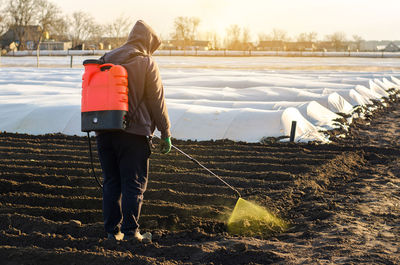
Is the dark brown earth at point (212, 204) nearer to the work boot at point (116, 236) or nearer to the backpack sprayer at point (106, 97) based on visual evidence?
the work boot at point (116, 236)

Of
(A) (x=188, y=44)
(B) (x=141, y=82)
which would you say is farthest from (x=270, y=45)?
(B) (x=141, y=82)

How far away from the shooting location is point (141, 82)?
3.55 m

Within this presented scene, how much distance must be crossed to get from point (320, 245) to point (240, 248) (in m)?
0.72

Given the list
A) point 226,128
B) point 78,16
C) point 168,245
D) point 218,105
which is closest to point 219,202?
point 168,245

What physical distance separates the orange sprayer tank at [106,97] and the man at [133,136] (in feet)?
0.35

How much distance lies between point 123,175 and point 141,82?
0.68m

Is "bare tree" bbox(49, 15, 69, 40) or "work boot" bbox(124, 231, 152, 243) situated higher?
"bare tree" bbox(49, 15, 69, 40)

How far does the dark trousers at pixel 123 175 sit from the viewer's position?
11.7 feet

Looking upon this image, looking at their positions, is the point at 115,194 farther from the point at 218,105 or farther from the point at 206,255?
the point at 218,105

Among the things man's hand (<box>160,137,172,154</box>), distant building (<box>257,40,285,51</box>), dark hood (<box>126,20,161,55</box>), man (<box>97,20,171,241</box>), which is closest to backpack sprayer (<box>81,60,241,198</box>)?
man (<box>97,20,171,241</box>)

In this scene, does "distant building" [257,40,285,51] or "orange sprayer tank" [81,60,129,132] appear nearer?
"orange sprayer tank" [81,60,129,132]

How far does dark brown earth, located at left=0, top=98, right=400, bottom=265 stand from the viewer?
140 inches

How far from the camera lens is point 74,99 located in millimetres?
10914

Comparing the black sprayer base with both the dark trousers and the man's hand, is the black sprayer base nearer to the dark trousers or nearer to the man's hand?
the dark trousers
